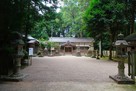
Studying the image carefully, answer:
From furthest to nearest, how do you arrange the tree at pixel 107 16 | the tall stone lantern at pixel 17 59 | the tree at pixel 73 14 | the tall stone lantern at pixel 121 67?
1. the tree at pixel 73 14
2. the tree at pixel 107 16
3. the tall stone lantern at pixel 17 59
4. the tall stone lantern at pixel 121 67

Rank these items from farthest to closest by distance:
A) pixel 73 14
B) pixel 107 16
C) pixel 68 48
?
pixel 73 14, pixel 68 48, pixel 107 16

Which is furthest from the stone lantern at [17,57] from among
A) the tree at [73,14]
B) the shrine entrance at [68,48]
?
the shrine entrance at [68,48]

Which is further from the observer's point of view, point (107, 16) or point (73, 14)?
point (73, 14)

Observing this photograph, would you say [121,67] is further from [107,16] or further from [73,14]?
[73,14]

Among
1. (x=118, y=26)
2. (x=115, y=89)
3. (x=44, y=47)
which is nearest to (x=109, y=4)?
(x=118, y=26)

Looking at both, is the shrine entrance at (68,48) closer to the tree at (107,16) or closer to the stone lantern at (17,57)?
the tree at (107,16)

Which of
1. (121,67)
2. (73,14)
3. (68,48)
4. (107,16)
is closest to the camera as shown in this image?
(121,67)

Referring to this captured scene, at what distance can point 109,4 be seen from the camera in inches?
973

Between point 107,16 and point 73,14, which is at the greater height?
point 73,14

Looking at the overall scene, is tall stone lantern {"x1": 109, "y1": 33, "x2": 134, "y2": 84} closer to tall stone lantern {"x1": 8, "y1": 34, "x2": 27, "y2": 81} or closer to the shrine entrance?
tall stone lantern {"x1": 8, "y1": 34, "x2": 27, "y2": 81}

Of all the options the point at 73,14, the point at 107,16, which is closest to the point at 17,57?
the point at 107,16

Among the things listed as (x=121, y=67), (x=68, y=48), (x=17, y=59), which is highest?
(x=68, y=48)

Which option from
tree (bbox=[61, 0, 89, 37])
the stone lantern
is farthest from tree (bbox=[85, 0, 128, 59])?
tree (bbox=[61, 0, 89, 37])

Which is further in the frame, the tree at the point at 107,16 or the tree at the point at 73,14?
the tree at the point at 73,14
